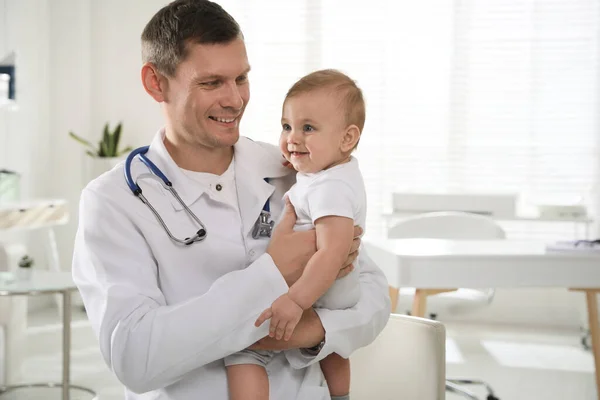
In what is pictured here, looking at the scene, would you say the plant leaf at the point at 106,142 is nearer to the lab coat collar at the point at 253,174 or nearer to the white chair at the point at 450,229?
the white chair at the point at 450,229

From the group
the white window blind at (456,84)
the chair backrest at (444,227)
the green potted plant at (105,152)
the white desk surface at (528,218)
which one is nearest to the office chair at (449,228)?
the chair backrest at (444,227)

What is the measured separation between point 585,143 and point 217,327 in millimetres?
4944

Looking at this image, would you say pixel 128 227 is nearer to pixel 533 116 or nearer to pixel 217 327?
pixel 217 327

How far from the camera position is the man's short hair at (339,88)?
5.72 ft

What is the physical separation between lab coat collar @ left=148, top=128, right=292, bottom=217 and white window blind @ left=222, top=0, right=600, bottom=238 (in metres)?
3.96

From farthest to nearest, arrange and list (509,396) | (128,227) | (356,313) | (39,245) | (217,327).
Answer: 1. (39,245)
2. (509,396)
3. (356,313)
4. (128,227)
5. (217,327)

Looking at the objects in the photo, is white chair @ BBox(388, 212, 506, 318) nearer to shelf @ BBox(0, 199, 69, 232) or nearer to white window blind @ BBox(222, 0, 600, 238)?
white window blind @ BBox(222, 0, 600, 238)

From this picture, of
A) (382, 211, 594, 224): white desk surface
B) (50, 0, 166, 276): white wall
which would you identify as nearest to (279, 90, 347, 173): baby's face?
(382, 211, 594, 224): white desk surface

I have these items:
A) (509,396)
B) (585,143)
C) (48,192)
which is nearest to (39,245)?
(48,192)

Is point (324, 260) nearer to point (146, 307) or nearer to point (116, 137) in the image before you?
point (146, 307)

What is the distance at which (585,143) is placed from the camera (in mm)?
5793

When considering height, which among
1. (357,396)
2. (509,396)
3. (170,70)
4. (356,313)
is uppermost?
(170,70)

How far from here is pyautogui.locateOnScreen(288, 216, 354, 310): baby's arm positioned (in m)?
1.53

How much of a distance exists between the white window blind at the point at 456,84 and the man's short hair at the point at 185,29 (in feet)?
13.7
